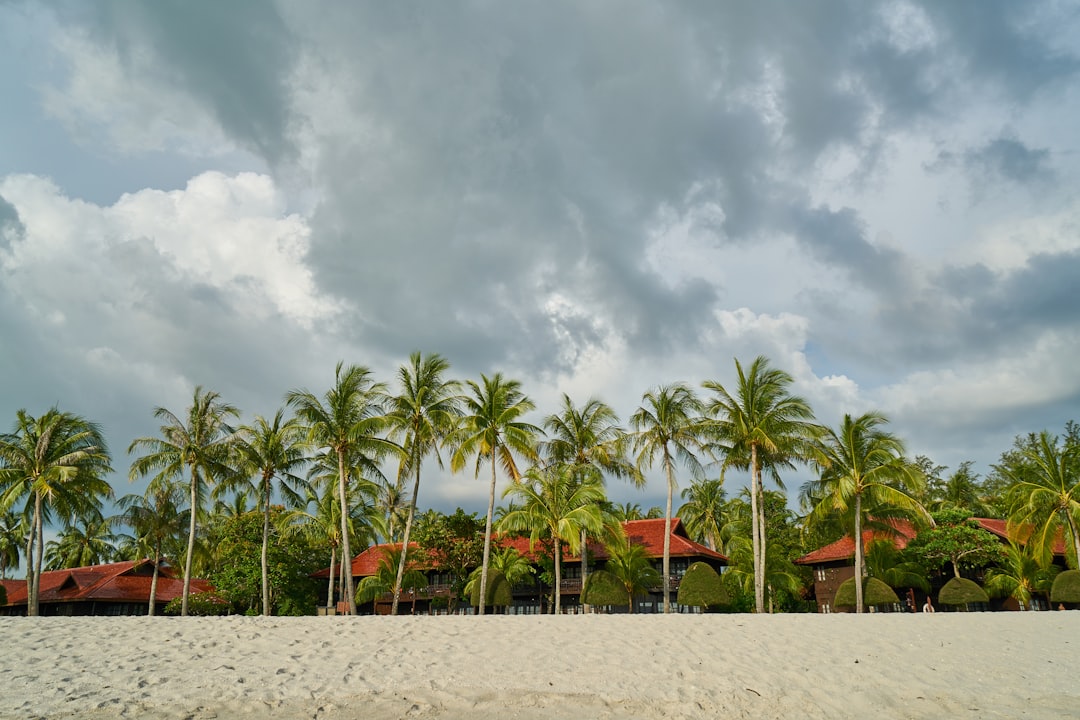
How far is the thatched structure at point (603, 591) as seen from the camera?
1245 inches

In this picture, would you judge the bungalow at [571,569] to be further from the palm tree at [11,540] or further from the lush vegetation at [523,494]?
the palm tree at [11,540]

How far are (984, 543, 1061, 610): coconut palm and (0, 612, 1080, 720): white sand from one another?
19.8 metres

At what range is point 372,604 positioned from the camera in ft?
148

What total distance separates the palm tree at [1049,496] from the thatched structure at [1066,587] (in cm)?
97

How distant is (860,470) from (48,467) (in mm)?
35613

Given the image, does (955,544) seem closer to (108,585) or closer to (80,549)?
(108,585)

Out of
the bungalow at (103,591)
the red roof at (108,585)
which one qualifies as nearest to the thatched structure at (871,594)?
the red roof at (108,585)

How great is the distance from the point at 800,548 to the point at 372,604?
2790 centimetres

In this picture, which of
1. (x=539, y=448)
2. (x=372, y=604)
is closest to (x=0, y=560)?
(x=372, y=604)

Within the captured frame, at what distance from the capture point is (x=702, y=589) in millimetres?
31969

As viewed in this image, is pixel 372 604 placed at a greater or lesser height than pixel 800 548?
lesser

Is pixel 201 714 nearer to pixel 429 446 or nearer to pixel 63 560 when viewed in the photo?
pixel 429 446

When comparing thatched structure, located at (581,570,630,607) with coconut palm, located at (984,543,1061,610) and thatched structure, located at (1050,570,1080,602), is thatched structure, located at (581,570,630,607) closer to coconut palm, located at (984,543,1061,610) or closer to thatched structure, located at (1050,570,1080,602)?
coconut palm, located at (984,543,1061,610)

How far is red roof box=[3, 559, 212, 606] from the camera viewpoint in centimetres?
4247
